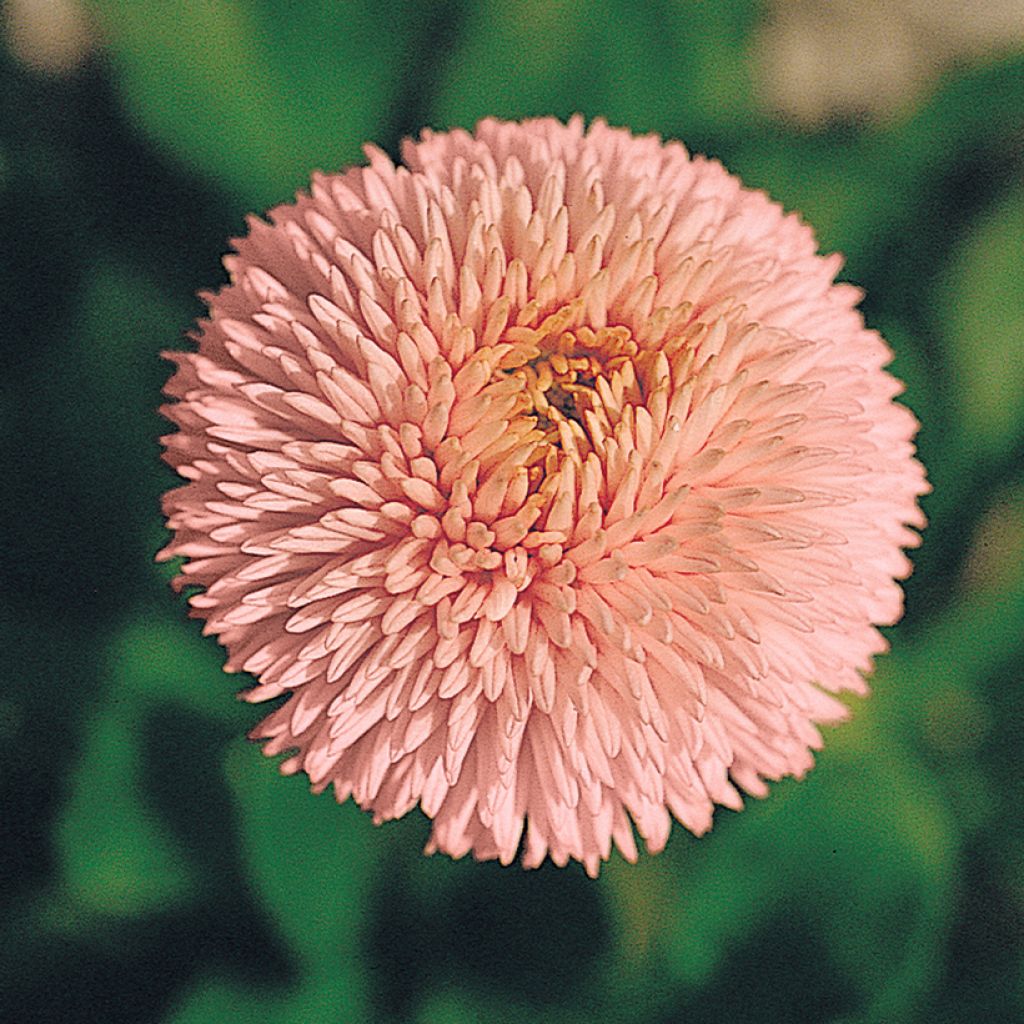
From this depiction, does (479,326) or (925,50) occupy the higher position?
(925,50)

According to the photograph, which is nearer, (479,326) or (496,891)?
(479,326)

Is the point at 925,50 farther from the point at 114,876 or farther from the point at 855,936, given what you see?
the point at 114,876

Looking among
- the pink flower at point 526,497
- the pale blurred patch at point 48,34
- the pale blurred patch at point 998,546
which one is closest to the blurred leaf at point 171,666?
the pink flower at point 526,497

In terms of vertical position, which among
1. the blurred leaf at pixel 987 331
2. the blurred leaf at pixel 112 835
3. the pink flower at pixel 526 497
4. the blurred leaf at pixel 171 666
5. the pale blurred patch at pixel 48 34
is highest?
the blurred leaf at pixel 987 331

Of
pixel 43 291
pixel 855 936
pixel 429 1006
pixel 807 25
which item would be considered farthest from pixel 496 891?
pixel 807 25

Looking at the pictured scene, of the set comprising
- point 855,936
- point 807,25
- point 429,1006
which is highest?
point 807,25

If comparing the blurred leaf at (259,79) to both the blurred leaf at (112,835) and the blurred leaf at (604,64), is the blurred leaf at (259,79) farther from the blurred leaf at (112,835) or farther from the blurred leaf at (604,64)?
the blurred leaf at (112,835)

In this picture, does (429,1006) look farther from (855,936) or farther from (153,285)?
(153,285)

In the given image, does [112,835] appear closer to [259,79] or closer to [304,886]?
[304,886]
